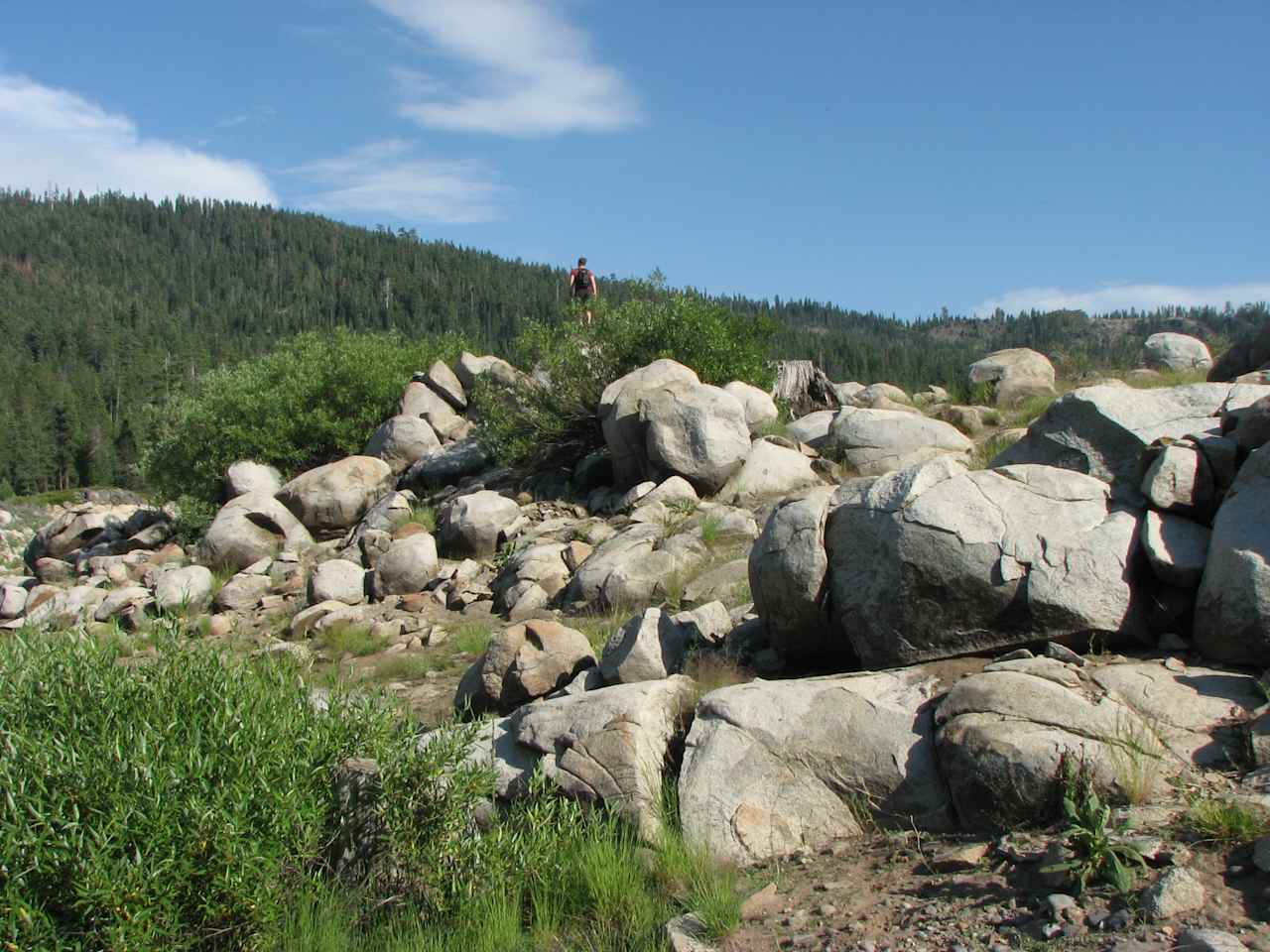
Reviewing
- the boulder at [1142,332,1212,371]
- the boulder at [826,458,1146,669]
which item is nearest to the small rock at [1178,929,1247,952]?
the boulder at [826,458,1146,669]

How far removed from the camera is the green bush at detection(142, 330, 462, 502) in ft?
61.6

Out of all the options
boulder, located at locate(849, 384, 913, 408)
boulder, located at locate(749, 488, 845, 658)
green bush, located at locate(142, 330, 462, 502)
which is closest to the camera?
boulder, located at locate(749, 488, 845, 658)

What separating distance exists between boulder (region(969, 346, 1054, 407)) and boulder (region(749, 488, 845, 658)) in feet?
35.5

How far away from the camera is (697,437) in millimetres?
12734

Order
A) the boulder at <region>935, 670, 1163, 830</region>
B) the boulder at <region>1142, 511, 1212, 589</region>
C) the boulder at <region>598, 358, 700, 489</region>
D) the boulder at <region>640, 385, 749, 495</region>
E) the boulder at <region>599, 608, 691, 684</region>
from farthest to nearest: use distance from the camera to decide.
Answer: the boulder at <region>598, 358, 700, 489</region>, the boulder at <region>640, 385, 749, 495</region>, the boulder at <region>599, 608, 691, 684</region>, the boulder at <region>1142, 511, 1212, 589</region>, the boulder at <region>935, 670, 1163, 830</region>

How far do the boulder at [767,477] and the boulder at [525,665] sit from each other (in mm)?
4713

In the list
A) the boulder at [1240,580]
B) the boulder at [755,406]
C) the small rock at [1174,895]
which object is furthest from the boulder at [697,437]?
the small rock at [1174,895]

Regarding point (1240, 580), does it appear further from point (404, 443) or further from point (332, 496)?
point (404, 443)

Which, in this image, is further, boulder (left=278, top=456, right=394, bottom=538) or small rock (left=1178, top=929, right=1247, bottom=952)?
boulder (left=278, top=456, right=394, bottom=538)

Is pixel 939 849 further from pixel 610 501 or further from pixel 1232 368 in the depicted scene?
pixel 1232 368

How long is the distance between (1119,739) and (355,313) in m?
146

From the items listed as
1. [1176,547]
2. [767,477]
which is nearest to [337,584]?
[767,477]

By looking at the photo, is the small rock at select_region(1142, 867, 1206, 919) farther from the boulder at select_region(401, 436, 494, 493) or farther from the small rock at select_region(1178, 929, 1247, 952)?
the boulder at select_region(401, 436, 494, 493)

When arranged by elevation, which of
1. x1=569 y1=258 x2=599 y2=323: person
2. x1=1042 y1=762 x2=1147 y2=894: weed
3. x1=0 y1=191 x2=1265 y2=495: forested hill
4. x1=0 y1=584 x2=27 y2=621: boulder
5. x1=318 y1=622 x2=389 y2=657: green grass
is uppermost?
x1=0 y1=191 x2=1265 y2=495: forested hill
